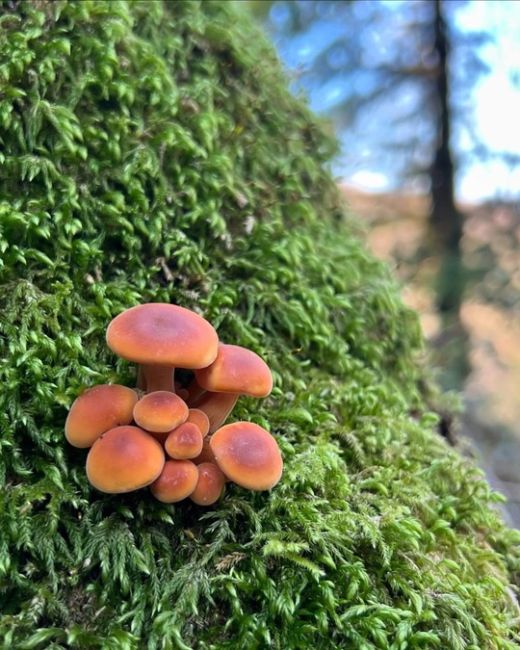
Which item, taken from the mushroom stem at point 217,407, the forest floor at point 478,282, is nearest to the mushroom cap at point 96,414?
the mushroom stem at point 217,407

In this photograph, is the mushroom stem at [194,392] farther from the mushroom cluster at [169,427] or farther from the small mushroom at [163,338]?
the small mushroom at [163,338]

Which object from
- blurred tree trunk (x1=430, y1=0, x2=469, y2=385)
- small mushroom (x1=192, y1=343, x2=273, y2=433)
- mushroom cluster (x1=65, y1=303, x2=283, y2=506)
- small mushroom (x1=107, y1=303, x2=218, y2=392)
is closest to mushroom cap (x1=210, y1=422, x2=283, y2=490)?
mushroom cluster (x1=65, y1=303, x2=283, y2=506)

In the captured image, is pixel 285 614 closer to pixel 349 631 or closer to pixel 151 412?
pixel 349 631

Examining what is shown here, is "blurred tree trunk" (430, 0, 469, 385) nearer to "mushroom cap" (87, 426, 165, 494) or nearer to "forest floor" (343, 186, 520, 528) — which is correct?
"forest floor" (343, 186, 520, 528)

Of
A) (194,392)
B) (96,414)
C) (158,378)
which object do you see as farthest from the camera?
(194,392)

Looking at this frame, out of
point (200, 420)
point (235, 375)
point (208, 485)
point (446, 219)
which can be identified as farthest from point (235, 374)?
point (446, 219)

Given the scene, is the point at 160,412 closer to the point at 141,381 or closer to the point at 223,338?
the point at 141,381
